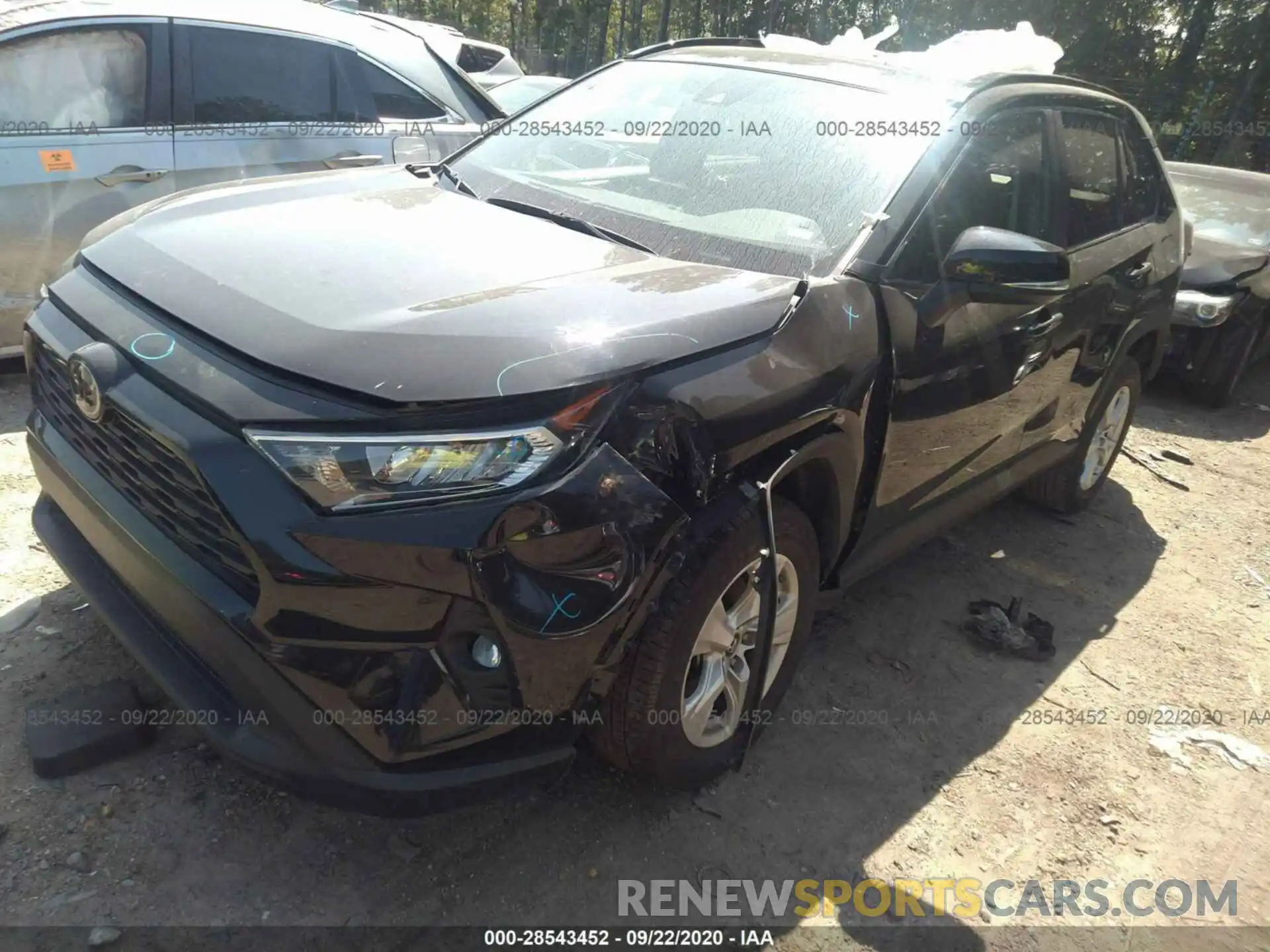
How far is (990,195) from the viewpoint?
3039 mm

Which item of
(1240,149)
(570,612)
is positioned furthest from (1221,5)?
(570,612)

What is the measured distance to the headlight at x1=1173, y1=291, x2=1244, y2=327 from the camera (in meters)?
6.51

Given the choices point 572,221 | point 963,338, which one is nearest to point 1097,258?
point 963,338

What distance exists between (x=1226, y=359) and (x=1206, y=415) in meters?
0.40

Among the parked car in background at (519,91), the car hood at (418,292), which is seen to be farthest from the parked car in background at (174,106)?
the parked car in background at (519,91)

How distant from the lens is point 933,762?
9.36ft

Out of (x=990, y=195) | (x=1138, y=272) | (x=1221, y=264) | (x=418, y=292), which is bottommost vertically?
(x=1221, y=264)

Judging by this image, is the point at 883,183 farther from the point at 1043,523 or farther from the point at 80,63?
the point at 80,63

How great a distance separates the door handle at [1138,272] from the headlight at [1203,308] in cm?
288

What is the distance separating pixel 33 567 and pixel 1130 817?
3473 mm

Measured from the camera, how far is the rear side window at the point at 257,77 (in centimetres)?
452

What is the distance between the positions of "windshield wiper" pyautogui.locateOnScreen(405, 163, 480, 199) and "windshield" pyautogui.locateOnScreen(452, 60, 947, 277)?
0.03 m

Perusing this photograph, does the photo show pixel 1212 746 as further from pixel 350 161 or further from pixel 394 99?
pixel 394 99

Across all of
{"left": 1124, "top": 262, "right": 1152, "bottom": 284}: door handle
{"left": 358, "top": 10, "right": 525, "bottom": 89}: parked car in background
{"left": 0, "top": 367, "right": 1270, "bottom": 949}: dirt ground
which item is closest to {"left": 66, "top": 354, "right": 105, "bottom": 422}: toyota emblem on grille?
{"left": 0, "top": 367, "right": 1270, "bottom": 949}: dirt ground
